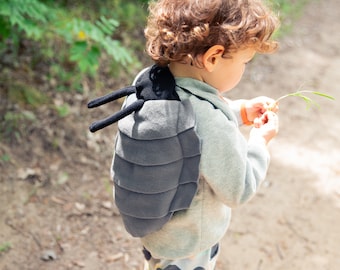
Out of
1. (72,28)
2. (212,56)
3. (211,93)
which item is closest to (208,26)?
(212,56)

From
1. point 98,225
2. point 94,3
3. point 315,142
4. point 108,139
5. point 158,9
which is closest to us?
point 158,9

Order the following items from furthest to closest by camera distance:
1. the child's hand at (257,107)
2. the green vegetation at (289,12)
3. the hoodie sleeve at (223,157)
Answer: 1. the green vegetation at (289,12)
2. the child's hand at (257,107)
3. the hoodie sleeve at (223,157)

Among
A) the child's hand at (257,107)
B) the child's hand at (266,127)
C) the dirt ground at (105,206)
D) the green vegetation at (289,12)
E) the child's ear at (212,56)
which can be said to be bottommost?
the green vegetation at (289,12)

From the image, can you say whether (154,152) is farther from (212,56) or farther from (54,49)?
(54,49)

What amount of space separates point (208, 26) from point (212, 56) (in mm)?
113

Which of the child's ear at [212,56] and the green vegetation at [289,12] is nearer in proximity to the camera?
the child's ear at [212,56]

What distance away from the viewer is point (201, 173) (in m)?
1.74

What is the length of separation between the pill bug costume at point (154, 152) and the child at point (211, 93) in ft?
0.14

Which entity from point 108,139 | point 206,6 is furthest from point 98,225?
point 206,6

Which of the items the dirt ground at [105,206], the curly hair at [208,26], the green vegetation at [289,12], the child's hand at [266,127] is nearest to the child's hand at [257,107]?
the child's hand at [266,127]

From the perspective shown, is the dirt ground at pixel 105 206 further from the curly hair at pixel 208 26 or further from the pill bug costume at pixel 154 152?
the curly hair at pixel 208 26

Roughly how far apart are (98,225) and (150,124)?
1853 millimetres

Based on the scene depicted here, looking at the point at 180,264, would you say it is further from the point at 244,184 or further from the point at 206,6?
the point at 206,6

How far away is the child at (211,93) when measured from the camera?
1.70 m
